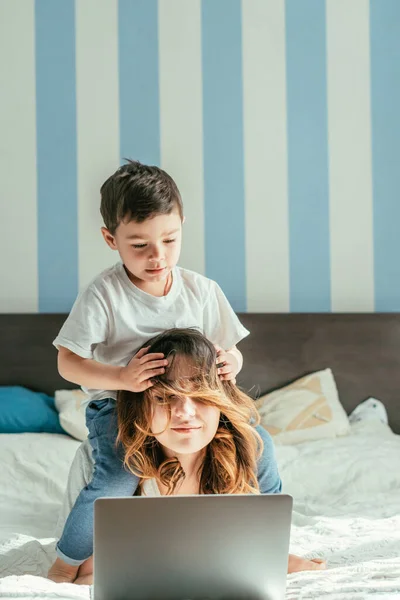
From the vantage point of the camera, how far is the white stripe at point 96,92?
3.18 meters

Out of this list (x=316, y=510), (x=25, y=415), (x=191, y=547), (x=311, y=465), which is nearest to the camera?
(x=191, y=547)

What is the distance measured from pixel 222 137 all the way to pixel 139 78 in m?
0.44

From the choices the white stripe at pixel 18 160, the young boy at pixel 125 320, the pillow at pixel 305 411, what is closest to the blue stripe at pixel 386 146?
the pillow at pixel 305 411

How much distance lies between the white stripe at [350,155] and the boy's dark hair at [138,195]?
179 cm

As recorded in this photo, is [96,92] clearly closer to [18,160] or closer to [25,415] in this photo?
[18,160]

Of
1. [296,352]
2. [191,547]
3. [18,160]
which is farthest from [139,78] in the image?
[191,547]

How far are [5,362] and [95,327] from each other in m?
1.41

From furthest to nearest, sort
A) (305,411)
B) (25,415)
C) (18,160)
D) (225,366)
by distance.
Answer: (18,160) → (305,411) → (25,415) → (225,366)

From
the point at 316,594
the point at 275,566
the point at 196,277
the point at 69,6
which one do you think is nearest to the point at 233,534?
the point at 275,566

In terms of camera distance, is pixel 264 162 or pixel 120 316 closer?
pixel 120 316

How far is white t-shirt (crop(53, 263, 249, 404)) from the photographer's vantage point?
1647 millimetres

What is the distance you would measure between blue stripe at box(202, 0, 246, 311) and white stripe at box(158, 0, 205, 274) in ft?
0.12

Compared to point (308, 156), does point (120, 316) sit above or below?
below

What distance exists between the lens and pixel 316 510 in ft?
6.82
